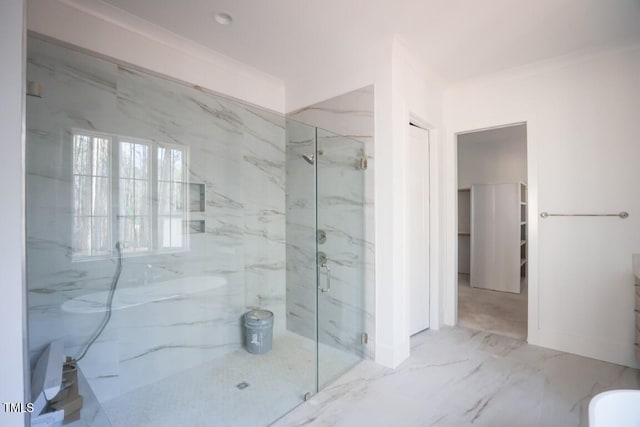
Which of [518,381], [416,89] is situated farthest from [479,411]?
[416,89]

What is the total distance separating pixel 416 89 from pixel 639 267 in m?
2.22

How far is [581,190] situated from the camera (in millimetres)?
2615

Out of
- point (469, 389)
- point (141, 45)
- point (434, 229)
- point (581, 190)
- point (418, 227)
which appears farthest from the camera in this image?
point (434, 229)

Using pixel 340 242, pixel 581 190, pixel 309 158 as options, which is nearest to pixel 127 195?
pixel 309 158

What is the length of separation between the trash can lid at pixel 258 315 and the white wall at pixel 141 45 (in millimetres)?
2069

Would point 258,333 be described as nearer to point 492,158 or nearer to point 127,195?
point 127,195

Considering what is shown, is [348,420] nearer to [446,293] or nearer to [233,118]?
[446,293]

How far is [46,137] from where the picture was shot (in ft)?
5.91

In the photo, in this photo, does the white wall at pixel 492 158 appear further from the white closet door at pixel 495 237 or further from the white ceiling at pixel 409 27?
the white ceiling at pixel 409 27

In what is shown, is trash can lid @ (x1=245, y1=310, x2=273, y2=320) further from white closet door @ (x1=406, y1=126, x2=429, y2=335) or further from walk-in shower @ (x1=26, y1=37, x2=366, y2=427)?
white closet door @ (x1=406, y1=126, x2=429, y2=335)

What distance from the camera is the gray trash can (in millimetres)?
2658

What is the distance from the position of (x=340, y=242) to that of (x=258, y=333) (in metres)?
1.10

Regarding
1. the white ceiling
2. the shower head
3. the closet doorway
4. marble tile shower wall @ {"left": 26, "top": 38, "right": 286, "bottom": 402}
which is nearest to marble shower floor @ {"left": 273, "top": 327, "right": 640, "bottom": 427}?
the closet doorway

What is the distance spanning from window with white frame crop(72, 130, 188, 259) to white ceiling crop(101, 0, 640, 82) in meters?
0.95
